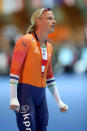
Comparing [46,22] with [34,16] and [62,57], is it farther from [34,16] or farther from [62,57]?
[62,57]

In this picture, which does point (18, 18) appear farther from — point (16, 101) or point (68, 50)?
point (16, 101)

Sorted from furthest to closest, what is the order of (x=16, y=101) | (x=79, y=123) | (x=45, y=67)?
(x=79, y=123) < (x=45, y=67) < (x=16, y=101)

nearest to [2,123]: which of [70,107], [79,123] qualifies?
[79,123]

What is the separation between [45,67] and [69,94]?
602 centimetres

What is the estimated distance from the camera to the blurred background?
6307 millimetres

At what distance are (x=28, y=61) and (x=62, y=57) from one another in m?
13.2

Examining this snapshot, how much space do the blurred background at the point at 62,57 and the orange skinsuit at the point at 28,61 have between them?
2.16 feet

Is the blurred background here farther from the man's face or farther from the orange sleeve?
the orange sleeve

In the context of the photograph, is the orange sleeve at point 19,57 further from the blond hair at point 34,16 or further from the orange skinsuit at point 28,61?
the blond hair at point 34,16

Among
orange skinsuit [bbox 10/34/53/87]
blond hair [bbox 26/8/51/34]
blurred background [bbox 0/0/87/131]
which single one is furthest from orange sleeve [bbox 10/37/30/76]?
blurred background [bbox 0/0/87/131]

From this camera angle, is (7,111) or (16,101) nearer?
(16,101)

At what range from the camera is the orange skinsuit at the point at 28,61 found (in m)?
3.60

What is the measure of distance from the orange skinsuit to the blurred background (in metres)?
0.66

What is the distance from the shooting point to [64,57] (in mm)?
16844
